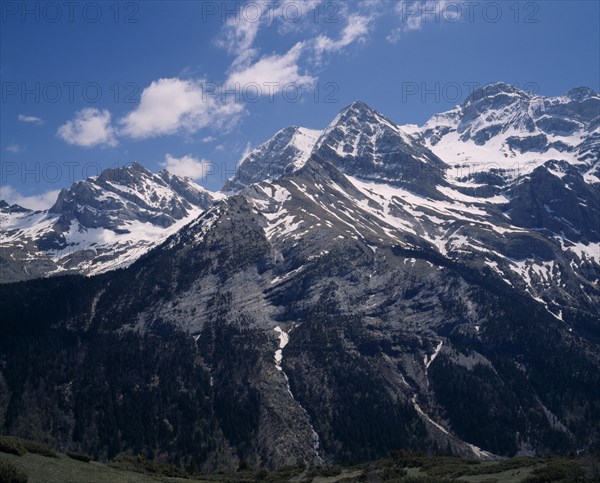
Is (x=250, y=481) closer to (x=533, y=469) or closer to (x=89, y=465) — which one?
(x=89, y=465)

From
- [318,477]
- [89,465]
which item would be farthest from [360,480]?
[89,465]

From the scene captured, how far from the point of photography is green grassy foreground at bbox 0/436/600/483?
5928 centimetres

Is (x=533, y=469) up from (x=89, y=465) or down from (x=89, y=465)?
down

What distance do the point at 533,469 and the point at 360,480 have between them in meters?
19.6

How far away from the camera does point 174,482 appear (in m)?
68.7

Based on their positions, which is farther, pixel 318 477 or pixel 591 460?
pixel 318 477

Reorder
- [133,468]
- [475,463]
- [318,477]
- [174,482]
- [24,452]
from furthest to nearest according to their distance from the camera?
[318,477], [475,463], [133,468], [174,482], [24,452]

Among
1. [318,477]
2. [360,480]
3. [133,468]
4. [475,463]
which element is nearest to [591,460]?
[475,463]

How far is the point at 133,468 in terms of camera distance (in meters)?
79.7

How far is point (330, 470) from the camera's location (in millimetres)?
95312

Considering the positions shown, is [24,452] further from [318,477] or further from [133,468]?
[318,477]

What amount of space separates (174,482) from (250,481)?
23196 millimetres

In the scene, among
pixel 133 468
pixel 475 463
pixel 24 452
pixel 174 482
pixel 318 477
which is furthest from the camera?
pixel 318 477

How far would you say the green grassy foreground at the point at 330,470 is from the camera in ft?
194
